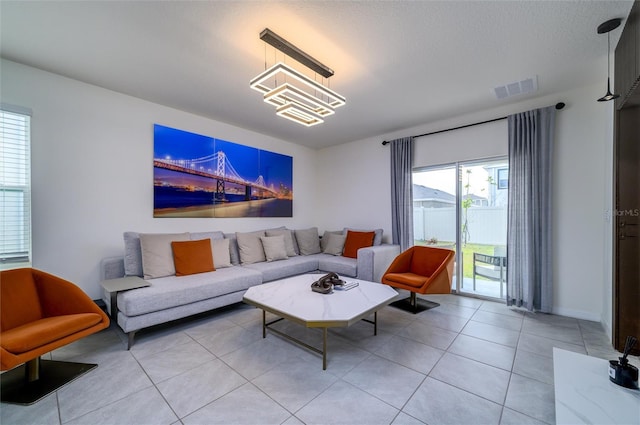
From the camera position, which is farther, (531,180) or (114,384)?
(531,180)

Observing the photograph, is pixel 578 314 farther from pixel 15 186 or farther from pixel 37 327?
pixel 15 186

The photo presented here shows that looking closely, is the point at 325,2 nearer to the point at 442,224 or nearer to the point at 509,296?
the point at 442,224

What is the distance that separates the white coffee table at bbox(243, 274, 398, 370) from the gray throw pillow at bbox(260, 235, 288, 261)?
134cm

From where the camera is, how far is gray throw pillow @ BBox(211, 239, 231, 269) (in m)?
3.46

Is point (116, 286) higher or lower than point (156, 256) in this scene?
lower

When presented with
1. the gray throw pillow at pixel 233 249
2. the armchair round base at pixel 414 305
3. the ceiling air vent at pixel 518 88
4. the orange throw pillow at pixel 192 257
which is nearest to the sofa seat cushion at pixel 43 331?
the orange throw pillow at pixel 192 257

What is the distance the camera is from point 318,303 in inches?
86.7

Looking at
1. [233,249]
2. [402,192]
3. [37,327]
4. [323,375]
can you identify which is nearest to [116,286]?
[37,327]

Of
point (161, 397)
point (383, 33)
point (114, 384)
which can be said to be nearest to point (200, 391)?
point (161, 397)

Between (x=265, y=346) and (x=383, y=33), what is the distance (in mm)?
2884

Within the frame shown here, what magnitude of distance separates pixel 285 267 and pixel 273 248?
497mm

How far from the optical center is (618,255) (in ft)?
7.38

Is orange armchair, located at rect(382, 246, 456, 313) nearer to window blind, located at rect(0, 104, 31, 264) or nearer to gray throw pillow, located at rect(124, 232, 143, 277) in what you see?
gray throw pillow, located at rect(124, 232, 143, 277)

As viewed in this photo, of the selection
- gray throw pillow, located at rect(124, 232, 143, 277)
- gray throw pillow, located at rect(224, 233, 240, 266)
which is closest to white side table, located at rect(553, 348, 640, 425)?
gray throw pillow, located at rect(224, 233, 240, 266)
